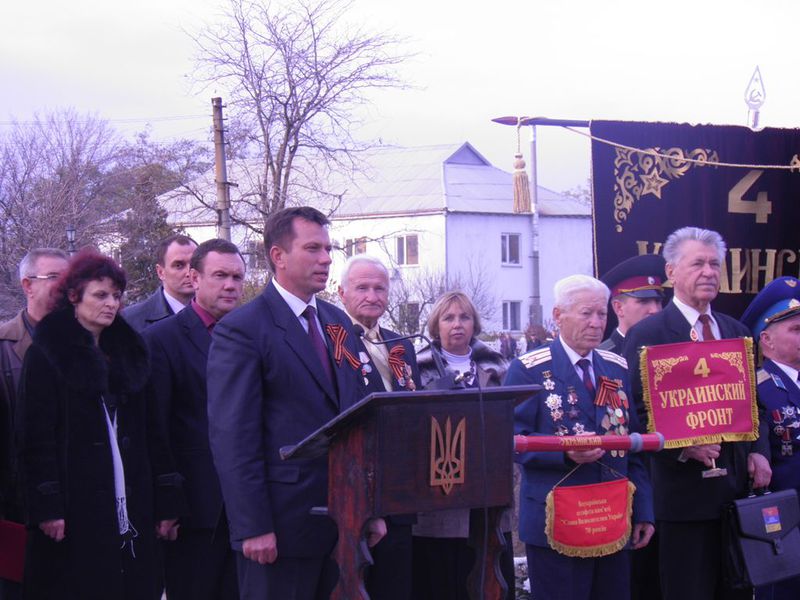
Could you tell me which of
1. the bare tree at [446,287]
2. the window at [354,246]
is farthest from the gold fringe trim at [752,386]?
the bare tree at [446,287]

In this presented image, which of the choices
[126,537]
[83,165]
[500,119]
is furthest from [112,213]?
[126,537]

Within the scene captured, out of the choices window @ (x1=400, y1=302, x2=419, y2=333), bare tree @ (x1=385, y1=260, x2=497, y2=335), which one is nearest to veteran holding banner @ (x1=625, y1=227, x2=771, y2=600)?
window @ (x1=400, y1=302, x2=419, y2=333)

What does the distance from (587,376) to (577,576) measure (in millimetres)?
922

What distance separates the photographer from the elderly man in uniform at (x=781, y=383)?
566cm

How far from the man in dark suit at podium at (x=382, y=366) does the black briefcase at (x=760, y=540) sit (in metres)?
1.72

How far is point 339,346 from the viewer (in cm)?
426

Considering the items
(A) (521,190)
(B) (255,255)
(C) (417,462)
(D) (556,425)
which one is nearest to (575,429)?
(D) (556,425)

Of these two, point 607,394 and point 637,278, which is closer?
point 607,394

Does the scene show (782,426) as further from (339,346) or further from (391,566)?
(339,346)

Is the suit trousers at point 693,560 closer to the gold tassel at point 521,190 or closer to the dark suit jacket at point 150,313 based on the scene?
the dark suit jacket at point 150,313

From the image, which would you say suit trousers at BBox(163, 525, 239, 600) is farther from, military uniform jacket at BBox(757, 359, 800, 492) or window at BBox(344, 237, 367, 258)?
window at BBox(344, 237, 367, 258)

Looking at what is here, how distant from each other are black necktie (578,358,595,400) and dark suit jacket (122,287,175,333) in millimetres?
2383

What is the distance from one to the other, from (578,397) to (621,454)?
325 millimetres

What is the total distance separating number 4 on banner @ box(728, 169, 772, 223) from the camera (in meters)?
7.63
